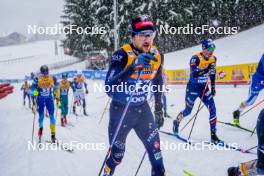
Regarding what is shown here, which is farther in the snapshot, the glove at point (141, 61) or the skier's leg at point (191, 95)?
the skier's leg at point (191, 95)

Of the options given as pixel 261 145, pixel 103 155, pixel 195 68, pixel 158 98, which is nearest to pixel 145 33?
pixel 158 98

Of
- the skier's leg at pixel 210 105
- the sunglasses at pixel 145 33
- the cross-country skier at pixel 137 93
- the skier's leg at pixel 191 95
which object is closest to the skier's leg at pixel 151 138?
the cross-country skier at pixel 137 93

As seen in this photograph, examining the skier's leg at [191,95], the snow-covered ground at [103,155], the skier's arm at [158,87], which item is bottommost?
the snow-covered ground at [103,155]

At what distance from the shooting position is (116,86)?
4145mm

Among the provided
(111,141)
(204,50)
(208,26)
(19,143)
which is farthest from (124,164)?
(208,26)

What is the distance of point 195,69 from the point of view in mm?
7367

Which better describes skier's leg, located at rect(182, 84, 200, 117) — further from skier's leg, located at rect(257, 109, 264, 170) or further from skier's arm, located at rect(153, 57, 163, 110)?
skier's leg, located at rect(257, 109, 264, 170)

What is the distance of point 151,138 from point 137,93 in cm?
70

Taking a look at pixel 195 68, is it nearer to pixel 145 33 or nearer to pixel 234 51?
pixel 145 33

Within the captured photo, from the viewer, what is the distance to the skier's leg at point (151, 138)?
3977 mm

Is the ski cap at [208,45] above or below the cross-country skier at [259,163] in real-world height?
above

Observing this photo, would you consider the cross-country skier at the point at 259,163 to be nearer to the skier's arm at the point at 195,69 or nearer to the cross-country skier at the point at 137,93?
the cross-country skier at the point at 137,93

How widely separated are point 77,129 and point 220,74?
10383mm

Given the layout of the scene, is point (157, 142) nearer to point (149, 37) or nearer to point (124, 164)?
point (149, 37)
